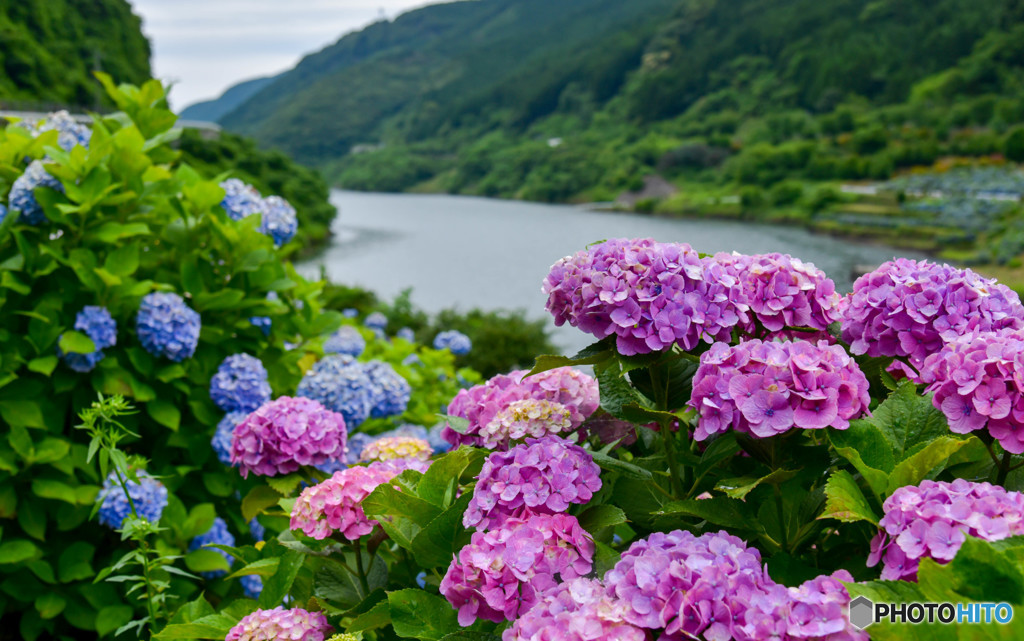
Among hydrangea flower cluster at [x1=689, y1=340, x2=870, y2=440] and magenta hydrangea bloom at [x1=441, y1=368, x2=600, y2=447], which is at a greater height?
hydrangea flower cluster at [x1=689, y1=340, x2=870, y2=440]

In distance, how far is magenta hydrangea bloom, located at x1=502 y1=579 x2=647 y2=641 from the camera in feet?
3.05

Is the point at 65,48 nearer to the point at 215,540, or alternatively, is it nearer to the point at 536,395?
the point at 215,540

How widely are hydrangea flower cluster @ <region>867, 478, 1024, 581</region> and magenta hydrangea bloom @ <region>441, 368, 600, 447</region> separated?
658 millimetres

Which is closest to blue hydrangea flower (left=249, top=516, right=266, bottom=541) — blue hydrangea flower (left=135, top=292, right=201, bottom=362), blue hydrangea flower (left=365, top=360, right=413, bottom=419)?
blue hydrangea flower (left=365, top=360, right=413, bottom=419)

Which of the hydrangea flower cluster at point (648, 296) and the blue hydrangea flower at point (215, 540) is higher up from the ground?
the hydrangea flower cluster at point (648, 296)

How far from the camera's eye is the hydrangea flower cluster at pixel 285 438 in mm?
1926

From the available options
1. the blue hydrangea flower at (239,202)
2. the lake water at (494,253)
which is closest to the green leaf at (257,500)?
the blue hydrangea flower at (239,202)

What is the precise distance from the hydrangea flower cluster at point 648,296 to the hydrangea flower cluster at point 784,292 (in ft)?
0.20

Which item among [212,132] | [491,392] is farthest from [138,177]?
[212,132]

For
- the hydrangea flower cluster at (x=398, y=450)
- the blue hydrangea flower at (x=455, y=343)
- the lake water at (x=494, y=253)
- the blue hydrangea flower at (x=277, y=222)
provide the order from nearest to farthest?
the hydrangea flower cluster at (x=398, y=450), the blue hydrangea flower at (x=277, y=222), the blue hydrangea flower at (x=455, y=343), the lake water at (x=494, y=253)

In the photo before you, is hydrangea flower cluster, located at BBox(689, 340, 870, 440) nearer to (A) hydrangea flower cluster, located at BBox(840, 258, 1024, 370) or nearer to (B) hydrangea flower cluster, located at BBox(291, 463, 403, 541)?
(A) hydrangea flower cluster, located at BBox(840, 258, 1024, 370)

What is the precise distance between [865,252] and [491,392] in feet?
65.2

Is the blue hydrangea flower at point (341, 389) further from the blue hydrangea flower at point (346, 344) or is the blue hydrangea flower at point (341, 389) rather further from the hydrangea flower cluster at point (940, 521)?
the hydrangea flower cluster at point (940, 521)

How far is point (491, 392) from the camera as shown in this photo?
1.64m
